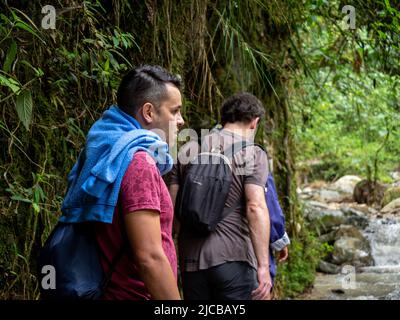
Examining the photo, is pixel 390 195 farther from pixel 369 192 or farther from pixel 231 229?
pixel 231 229

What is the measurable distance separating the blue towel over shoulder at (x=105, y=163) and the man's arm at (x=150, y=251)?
9 centimetres

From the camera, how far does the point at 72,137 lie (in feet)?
10.7

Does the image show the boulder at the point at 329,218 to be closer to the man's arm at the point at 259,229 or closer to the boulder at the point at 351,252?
the boulder at the point at 351,252

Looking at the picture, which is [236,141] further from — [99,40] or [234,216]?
→ [99,40]

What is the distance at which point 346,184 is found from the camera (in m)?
16.4

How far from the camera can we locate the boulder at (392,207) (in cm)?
1224

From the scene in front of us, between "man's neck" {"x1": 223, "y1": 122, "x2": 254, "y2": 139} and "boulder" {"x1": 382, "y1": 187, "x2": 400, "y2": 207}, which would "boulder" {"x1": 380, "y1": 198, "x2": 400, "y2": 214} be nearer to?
"boulder" {"x1": 382, "y1": 187, "x2": 400, "y2": 207}

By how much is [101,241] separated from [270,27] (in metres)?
4.26

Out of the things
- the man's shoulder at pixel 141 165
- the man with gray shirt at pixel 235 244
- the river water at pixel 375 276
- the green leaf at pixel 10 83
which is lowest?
the river water at pixel 375 276

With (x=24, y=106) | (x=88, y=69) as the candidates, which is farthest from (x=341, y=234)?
(x=24, y=106)

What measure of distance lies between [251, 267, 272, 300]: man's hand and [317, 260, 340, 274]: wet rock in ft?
19.2

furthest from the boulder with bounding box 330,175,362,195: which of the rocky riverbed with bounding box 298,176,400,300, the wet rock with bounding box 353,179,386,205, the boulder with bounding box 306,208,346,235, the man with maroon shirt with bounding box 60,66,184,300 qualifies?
the man with maroon shirt with bounding box 60,66,184,300

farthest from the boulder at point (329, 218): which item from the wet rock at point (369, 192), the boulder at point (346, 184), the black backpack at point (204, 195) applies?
the black backpack at point (204, 195)

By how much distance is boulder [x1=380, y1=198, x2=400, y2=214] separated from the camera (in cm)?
1224
